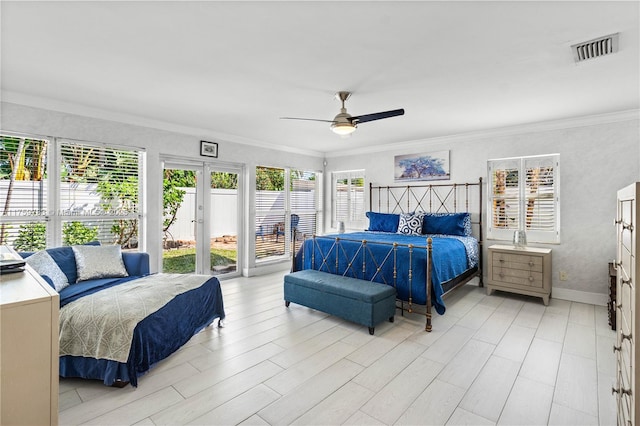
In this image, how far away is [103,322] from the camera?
2297 mm

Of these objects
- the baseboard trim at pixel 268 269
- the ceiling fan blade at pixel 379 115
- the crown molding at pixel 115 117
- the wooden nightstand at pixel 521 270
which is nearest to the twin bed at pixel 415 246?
the wooden nightstand at pixel 521 270

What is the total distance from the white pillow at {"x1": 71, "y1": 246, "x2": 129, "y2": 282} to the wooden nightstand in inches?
180

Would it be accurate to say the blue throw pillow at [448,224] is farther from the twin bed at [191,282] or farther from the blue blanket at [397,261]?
the blue blanket at [397,261]

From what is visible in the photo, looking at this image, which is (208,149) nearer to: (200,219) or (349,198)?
(200,219)

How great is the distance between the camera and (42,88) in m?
3.19

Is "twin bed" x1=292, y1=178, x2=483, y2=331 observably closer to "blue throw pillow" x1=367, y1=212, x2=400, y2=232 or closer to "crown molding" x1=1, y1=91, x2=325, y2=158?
"blue throw pillow" x1=367, y1=212, x2=400, y2=232

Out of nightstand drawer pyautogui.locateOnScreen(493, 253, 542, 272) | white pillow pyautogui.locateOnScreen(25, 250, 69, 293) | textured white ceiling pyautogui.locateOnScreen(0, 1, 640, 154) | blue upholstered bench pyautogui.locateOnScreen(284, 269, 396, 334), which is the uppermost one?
textured white ceiling pyautogui.locateOnScreen(0, 1, 640, 154)

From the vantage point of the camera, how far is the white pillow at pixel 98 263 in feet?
10.3

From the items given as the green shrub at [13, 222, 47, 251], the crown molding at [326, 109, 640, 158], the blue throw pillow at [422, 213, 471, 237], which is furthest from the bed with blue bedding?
the crown molding at [326, 109, 640, 158]

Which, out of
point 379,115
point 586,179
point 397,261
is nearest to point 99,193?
point 379,115

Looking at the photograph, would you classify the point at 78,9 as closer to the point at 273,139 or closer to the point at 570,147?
the point at 273,139

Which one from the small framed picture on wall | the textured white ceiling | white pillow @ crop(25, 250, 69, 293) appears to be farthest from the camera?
the small framed picture on wall

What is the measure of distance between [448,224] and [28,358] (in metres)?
4.78

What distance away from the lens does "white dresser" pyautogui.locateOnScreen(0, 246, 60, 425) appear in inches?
46.5
